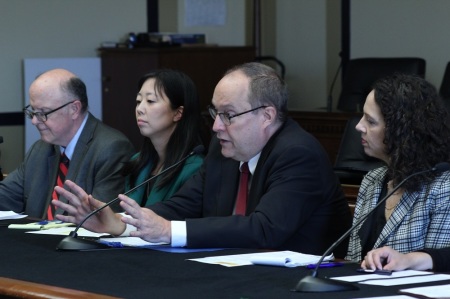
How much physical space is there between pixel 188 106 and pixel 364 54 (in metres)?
5.42

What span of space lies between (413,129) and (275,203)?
Result: 1.63 ft

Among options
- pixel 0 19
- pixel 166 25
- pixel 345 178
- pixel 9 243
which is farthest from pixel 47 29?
pixel 9 243

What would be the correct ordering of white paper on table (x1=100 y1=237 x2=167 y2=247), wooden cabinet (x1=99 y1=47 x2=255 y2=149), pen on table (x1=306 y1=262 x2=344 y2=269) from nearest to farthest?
pen on table (x1=306 y1=262 x2=344 y2=269) < white paper on table (x1=100 y1=237 x2=167 y2=247) < wooden cabinet (x1=99 y1=47 x2=255 y2=149)

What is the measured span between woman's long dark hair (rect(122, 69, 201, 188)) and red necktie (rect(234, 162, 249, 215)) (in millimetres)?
562

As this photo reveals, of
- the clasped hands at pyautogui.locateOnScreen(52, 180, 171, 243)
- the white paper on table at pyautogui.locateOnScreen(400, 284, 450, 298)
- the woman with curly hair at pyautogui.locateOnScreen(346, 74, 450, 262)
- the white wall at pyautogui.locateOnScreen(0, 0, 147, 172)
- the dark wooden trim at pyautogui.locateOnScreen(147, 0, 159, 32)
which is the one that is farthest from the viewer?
the dark wooden trim at pyautogui.locateOnScreen(147, 0, 159, 32)

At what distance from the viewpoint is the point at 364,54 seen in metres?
9.43

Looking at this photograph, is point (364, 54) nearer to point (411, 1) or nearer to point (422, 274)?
point (411, 1)

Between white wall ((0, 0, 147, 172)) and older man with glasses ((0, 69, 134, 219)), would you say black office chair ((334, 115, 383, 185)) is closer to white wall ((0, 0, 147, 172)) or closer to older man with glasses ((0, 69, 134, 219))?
older man with glasses ((0, 69, 134, 219))

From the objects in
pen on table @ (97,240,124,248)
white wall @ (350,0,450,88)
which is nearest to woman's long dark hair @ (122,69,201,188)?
pen on table @ (97,240,124,248)

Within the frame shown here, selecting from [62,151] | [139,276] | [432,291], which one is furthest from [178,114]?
[432,291]

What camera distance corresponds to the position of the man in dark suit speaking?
10.6 feet

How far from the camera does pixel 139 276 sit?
2.72 m

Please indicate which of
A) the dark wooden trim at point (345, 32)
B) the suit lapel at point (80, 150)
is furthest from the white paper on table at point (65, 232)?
the dark wooden trim at point (345, 32)

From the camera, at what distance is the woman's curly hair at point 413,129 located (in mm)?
A: 3125
